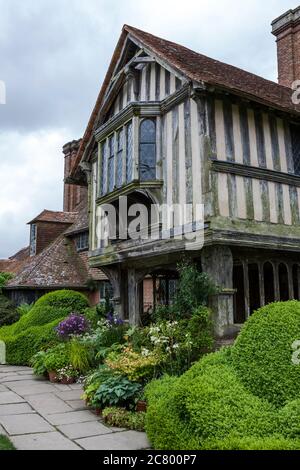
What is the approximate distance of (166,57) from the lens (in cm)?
815

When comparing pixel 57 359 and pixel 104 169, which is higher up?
pixel 104 169

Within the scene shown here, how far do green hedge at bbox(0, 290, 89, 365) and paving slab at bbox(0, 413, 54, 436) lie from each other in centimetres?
404

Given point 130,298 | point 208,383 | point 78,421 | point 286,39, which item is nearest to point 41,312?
point 130,298

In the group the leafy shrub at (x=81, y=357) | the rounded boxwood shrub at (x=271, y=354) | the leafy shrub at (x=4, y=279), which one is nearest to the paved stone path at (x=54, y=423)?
the leafy shrub at (x=81, y=357)

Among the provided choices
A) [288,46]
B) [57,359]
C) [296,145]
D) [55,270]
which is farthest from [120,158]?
[288,46]

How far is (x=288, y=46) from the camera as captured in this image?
50.1ft

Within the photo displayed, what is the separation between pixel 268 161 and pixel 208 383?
5101mm

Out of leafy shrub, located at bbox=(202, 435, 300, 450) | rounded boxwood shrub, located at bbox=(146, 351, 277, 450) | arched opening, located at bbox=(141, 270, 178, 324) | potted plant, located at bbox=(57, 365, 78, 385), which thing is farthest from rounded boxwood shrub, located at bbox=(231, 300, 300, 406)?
arched opening, located at bbox=(141, 270, 178, 324)

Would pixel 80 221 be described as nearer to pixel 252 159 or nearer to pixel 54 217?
pixel 54 217

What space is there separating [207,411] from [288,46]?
1462 cm

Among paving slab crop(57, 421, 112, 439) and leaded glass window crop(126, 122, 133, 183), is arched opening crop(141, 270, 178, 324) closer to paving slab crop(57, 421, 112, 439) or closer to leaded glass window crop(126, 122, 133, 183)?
leaded glass window crop(126, 122, 133, 183)

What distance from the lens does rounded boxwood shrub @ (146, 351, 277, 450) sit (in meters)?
3.80

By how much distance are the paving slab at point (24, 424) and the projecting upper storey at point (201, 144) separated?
12.3 feet
